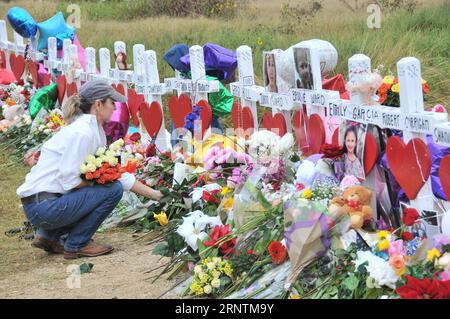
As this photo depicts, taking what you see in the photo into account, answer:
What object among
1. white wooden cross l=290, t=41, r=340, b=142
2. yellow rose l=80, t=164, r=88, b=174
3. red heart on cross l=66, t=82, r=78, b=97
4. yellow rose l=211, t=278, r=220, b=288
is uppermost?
white wooden cross l=290, t=41, r=340, b=142

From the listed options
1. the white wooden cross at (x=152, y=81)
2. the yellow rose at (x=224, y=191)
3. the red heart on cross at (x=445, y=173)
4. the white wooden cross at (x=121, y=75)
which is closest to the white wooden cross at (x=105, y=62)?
the white wooden cross at (x=121, y=75)

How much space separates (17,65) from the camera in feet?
40.0

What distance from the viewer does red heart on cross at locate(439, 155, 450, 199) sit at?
14.2ft

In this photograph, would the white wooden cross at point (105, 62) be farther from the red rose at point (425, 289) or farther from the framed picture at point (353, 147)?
the red rose at point (425, 289)

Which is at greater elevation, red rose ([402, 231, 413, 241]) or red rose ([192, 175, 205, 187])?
red rose ([402, 231, 413, 241])

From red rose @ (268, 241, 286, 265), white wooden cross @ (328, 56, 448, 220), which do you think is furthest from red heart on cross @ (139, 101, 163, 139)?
red rose @ (268, 241, 286, 265)

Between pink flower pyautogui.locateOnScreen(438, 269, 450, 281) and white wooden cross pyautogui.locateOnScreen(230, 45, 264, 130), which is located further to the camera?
white wooden cross pyautogui.locateOnScreen(230, 45, 264, 130)

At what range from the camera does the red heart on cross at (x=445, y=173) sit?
4.32 m

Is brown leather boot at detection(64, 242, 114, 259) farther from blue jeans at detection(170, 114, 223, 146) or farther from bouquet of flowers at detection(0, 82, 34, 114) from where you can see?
bouquet of flowers at detection(0, 82, 34, 114)

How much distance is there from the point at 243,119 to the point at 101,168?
151cm

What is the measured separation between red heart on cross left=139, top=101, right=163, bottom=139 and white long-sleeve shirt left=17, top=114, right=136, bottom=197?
72.2 inches

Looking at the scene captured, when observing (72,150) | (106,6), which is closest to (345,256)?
(72,150)

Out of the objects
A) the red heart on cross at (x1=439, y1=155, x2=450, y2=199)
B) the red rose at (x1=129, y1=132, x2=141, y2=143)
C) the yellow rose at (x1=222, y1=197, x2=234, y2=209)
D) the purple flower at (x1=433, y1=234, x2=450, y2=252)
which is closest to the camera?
the purple flower at (x1=433, y1=234, x2=450, y2=252)

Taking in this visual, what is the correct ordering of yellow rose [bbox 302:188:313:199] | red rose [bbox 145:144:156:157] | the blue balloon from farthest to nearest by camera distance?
the blue balloon → red rose [bbox 145:144:156:157] → yellow rose [bbox 302:188:313:199]
